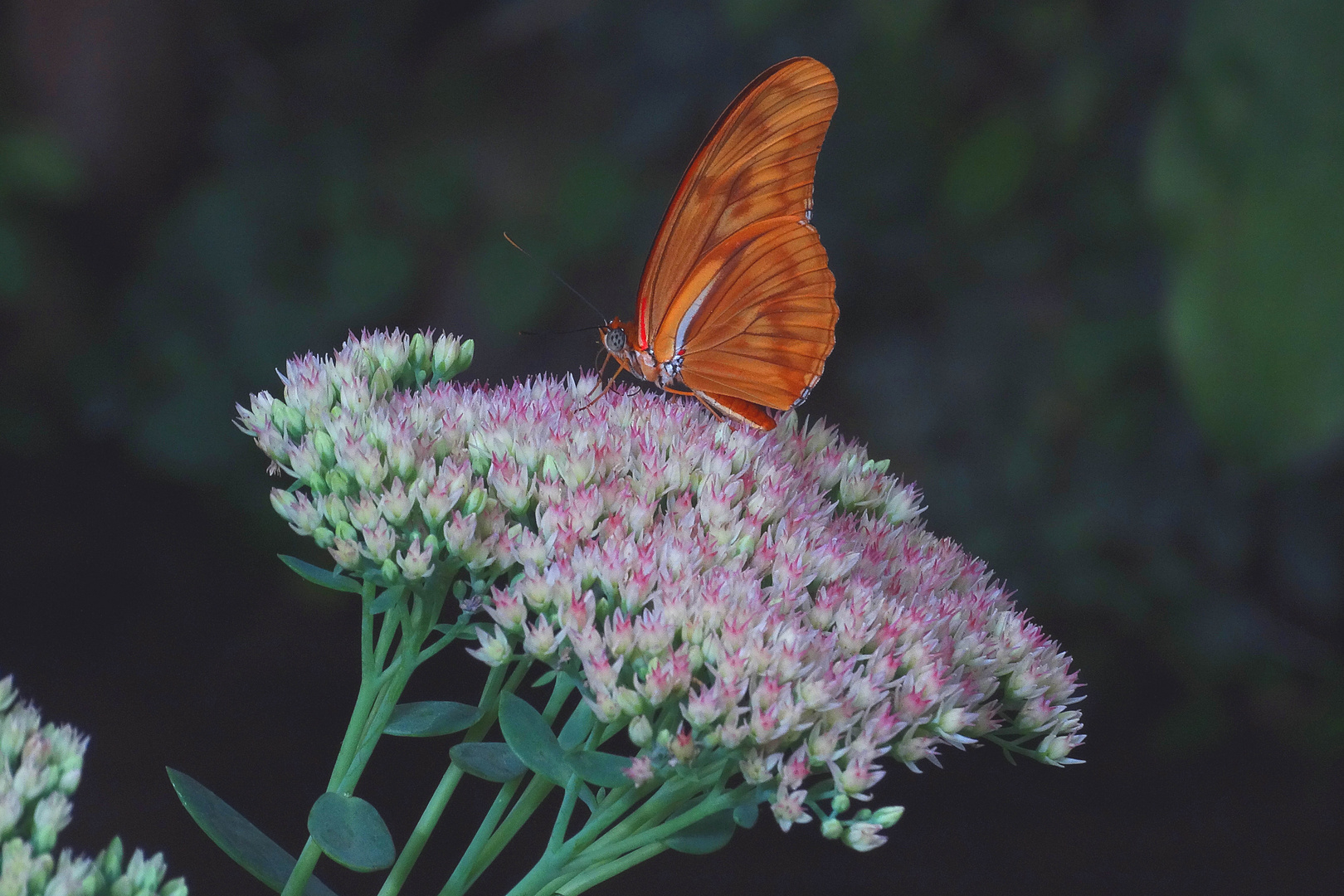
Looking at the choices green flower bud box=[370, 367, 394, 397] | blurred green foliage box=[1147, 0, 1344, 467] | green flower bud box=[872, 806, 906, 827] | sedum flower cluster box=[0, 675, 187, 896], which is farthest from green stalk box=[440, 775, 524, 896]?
blurred green foliage box=[1147, 0, 1344, 467]

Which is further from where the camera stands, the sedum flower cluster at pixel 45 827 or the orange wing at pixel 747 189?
the orange wing at pixel 747 189

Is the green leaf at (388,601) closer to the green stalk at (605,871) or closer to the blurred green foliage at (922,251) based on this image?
the green stalk at (605,871)

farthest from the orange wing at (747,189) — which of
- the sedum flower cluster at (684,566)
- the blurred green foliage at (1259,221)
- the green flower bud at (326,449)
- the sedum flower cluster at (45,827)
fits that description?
the blurred green foliage at (1259,221)

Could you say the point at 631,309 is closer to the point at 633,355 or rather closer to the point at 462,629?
the point at 633,355

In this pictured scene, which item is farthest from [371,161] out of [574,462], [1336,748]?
[1336,748]

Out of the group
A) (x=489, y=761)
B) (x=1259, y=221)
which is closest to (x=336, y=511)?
(x=489, y=761)

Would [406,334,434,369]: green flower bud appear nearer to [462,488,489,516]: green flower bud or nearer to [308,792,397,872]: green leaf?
[462,488,489,516]: green flower bud

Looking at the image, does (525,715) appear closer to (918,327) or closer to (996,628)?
(996,628)
